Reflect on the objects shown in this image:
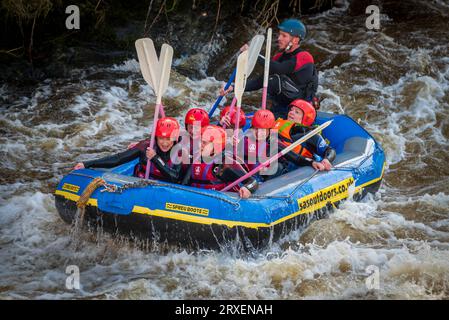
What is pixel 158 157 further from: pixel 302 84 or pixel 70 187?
pixel 302 84

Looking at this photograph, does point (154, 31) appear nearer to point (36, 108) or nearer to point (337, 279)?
point (36, 108)

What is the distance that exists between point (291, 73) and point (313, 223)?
1.93 metres

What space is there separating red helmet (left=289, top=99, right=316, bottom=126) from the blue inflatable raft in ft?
2.92

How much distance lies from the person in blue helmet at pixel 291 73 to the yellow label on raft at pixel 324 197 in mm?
1327

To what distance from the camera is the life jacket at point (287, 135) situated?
7016 mm

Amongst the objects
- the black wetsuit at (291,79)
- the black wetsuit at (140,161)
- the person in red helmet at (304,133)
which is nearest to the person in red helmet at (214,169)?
the black wetsuit at (140,161)

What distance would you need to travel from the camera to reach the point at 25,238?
256 inches

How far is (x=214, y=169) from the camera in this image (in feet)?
20.7

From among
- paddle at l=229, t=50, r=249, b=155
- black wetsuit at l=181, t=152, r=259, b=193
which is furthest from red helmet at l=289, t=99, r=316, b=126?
black wetsuit at l=181, t=152, r=259, b=193

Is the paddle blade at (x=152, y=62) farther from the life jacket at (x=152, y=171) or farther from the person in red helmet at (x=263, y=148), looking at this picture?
the person in red helmet at (x=263, y=148)

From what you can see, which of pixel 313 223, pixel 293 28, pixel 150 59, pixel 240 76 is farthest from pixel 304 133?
pixel 150 59

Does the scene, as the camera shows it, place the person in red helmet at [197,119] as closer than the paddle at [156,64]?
No

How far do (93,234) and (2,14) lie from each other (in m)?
4.14

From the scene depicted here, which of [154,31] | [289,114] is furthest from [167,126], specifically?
[154,31]
